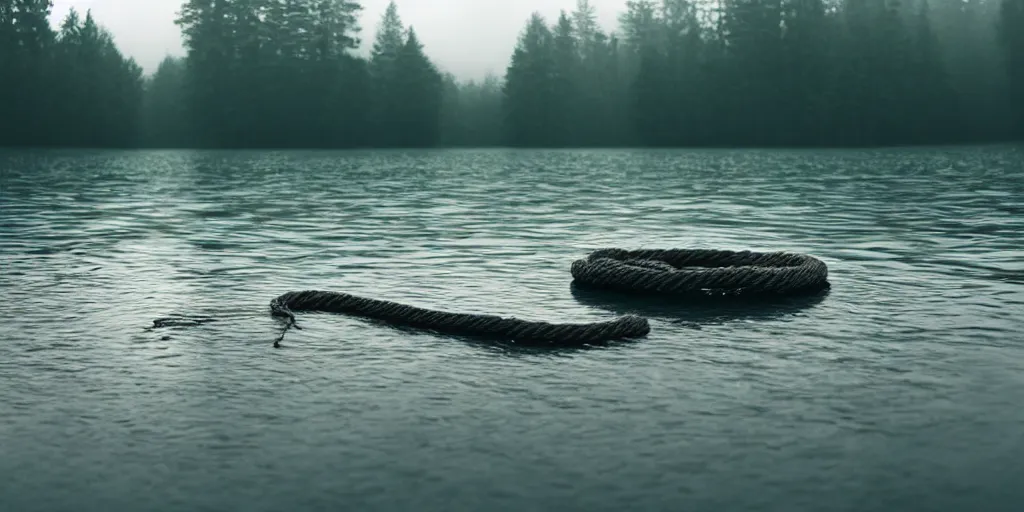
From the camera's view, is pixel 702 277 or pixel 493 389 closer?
pixel 493 389

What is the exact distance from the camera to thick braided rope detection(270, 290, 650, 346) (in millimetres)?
8352

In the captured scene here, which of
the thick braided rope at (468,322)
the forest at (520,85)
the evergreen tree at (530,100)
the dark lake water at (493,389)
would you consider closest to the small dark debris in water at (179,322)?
the dark lake water at (493,389)

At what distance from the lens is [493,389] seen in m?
6.93

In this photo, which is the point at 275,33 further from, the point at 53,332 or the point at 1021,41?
the point at 53,332

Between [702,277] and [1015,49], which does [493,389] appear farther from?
[1015,49]

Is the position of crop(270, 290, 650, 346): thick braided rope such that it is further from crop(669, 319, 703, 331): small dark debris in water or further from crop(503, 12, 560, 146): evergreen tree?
crop(503, 12, 560, 146): evergreen tree

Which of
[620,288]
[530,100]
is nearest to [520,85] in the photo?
[530,100]

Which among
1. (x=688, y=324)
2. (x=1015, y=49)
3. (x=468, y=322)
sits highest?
(x=1015, y=49)

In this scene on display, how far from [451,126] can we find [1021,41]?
1840 inches

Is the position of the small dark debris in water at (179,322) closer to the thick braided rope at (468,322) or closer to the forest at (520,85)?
the thick braided rope at (468,322)

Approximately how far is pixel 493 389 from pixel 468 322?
71.7 inches

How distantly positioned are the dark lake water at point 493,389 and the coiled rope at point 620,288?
253 mm

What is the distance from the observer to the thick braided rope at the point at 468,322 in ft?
27.4

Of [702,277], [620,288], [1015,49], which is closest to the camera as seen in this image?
[702,277]
